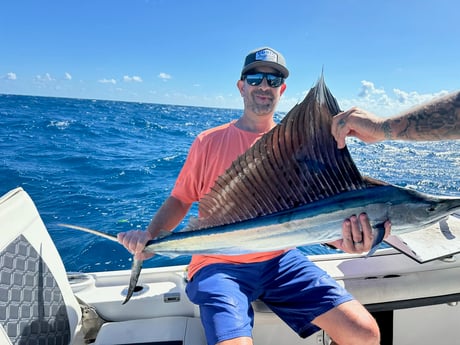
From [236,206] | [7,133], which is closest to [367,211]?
[236,206]

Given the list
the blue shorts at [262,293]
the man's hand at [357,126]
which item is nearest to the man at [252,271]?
the blue shorts at [262,293]

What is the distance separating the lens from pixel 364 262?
2.17 metres

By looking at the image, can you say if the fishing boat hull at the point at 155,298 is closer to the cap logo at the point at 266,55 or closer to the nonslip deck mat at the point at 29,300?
the nonslip deck mat at the point at 29,300

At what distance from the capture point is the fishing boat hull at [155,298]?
4.56 ft

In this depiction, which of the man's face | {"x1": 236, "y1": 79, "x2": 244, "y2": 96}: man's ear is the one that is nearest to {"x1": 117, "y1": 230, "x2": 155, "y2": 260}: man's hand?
the man's face

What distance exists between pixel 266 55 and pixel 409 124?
1.06 m

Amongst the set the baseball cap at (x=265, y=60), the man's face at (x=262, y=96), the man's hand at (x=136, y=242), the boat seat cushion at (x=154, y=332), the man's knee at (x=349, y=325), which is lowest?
the boat seat cushion at (x=154, y=332)

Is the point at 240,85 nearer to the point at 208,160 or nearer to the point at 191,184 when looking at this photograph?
the point at 208,160

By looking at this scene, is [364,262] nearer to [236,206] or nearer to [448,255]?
[448,255]

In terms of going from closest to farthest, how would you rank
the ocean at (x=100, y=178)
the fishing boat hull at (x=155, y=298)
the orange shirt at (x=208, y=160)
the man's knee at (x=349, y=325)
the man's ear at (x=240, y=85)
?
Result: the fishing boat hull at (x=155, y=298), the man's knee at (x=349, y=325), the orange shirt at (x=208, y=160), the man's ear at (x=240, y=85), the ocean at (x=100, y=178)

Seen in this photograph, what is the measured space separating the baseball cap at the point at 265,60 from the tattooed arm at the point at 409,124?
93 cm

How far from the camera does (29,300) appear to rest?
1370 millimetres

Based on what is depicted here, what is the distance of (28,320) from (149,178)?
692 centimetres

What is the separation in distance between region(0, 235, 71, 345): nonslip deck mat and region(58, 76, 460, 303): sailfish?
606 mm
